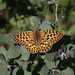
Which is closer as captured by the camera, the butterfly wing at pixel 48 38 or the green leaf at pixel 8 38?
the butterfly wing at pixel 48 38

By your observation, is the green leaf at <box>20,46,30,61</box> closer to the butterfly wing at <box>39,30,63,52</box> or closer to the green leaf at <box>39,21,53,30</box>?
the butterfly wing at <box>39,30,63,52</box>

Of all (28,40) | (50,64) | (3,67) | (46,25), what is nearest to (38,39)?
(28,40)

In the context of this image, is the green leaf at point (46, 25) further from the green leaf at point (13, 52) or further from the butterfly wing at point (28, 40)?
the green leaf at point (13, 52)

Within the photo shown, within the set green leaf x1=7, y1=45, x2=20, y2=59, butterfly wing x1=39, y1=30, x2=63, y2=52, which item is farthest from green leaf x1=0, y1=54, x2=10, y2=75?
butterfly wing x1=39, y1=30, x2=63, y2=52

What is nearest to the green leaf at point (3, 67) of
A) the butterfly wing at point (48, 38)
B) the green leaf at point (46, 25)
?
the butterfly wing at point (48, 38)

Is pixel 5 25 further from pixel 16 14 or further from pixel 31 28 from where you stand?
pixel 31 28

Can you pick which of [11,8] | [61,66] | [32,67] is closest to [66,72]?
[61,66]
